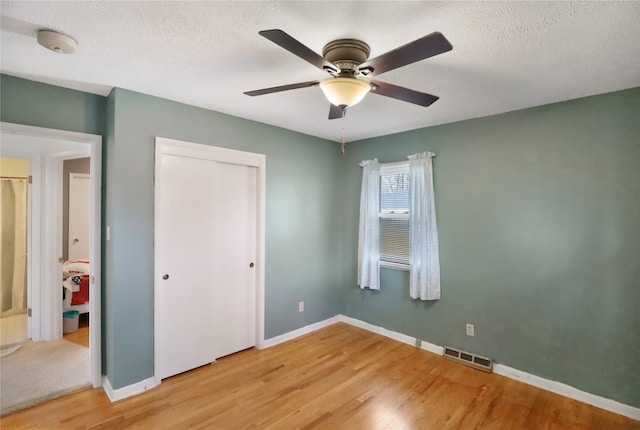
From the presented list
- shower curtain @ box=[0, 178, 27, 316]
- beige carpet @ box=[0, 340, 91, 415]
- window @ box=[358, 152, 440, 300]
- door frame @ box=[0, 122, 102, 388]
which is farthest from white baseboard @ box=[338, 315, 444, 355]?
shower curtain @ box=[0, 178, 27, 316]

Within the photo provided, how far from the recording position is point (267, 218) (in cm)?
359

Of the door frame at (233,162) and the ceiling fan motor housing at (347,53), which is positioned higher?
the ceiling fan motor housing at (347,53)

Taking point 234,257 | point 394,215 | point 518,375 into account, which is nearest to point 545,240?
point 518,375

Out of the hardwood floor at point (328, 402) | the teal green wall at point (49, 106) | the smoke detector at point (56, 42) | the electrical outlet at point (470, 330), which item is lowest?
the hardwood floor at point (328, 402)

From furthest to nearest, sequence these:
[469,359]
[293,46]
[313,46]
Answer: [469,359] < [313,46] < [293,46]

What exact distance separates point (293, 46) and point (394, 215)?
112 inches

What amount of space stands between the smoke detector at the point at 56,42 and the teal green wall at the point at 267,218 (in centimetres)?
70

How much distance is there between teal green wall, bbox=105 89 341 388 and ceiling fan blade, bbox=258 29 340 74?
1.87 metres

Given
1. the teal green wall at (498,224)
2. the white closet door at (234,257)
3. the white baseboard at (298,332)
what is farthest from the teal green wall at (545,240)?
the white closet door at (234,257)

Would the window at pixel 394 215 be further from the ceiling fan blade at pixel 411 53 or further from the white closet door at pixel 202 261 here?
the ceiling fan blade at pixel 411 53

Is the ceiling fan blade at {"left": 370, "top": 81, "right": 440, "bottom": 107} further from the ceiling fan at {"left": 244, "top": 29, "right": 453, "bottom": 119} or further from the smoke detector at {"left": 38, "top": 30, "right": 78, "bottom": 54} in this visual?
the smoke detector at {"left": 38, "top": 30, "right": 78, "bottom": 54}

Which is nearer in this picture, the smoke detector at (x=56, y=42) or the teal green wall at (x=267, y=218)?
the smoke detector at (x=56, y=42)

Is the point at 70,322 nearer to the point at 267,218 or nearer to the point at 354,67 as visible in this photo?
the point at 267,218

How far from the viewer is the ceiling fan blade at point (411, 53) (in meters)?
1.25
